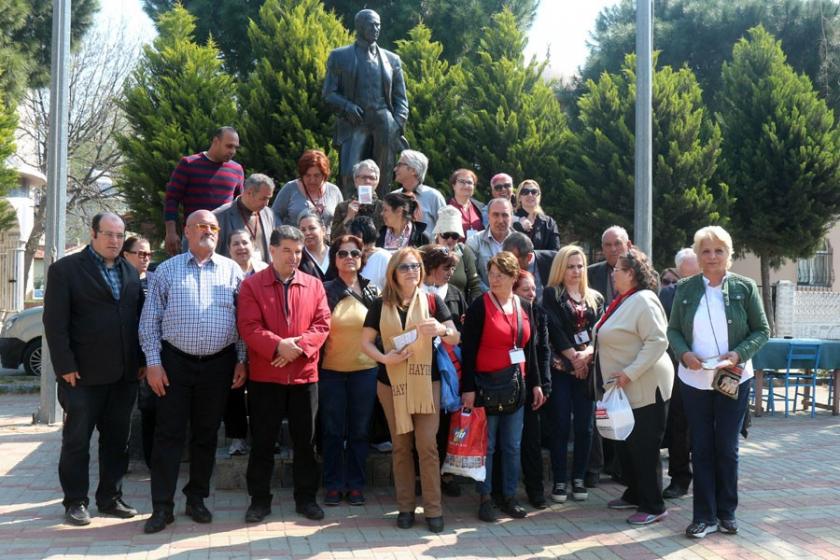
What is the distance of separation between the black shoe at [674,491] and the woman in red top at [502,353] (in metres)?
1.35

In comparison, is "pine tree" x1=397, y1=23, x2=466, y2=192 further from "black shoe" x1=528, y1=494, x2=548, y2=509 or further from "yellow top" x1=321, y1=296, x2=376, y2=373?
"black shoe" x1=528, y1=494, x2=548, y2=509

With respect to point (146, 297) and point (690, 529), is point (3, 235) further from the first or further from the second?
point (690, 529)

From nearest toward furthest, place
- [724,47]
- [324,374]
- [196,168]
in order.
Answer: [324,374] < [196,168] < [724,47]

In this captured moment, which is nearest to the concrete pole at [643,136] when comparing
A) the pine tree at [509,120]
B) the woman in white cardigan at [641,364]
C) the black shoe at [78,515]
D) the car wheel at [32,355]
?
the woman in white cardigan at [641,364]

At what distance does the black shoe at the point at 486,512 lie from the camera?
5973 mm

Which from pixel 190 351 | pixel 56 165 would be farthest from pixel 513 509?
pixel 56 165

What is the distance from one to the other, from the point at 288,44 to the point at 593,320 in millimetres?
11591

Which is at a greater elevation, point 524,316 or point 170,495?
point 524,316

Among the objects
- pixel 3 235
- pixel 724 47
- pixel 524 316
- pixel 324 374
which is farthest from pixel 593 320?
pixel 724 47

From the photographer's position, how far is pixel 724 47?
27531 mm

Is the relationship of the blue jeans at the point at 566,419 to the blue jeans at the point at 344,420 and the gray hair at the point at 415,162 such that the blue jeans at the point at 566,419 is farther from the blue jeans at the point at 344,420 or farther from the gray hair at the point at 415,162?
the gray hair at the point at 415,162

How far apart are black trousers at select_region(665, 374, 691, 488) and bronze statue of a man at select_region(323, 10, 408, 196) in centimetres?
383

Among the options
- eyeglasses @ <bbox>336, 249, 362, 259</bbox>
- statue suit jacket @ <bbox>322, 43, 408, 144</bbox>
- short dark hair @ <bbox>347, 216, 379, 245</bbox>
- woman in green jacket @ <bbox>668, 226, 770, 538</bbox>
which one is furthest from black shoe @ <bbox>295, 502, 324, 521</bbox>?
statue suit jacket @ <bbox>322, 43, 408, 144</bbox>

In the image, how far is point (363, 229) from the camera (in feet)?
21.3
